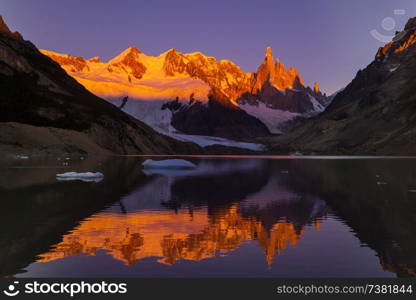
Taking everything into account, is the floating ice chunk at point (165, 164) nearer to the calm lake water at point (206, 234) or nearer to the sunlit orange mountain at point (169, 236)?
the calm lake water at point (206, 234)

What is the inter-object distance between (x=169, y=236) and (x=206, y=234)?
2.39 meters

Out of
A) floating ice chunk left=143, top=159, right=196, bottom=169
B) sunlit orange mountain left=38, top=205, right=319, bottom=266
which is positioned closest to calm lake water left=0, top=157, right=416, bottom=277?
sunlit orange mountain left=38, top=205, right=319, bottom=266

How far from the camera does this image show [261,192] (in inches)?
2478

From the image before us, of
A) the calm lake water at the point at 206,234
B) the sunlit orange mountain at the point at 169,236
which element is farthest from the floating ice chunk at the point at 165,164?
the sunlit orange mountain at the point at 169,236

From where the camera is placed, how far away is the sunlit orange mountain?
27625mm

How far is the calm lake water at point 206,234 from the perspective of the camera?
24531mm

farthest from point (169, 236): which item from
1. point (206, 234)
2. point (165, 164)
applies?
point (165, 164)

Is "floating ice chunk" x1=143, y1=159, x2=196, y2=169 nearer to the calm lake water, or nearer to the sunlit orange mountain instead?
the calm lake water

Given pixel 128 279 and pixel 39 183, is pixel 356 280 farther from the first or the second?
pixel 39 183

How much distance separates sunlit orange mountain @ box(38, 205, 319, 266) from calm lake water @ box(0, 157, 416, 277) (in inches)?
2.3

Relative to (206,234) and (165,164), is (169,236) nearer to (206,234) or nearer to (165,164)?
(206,234)

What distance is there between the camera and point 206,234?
110 feet

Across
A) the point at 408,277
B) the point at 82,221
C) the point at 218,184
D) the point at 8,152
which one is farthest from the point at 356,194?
the point at 8,152

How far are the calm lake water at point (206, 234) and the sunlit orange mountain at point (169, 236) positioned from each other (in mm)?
59
